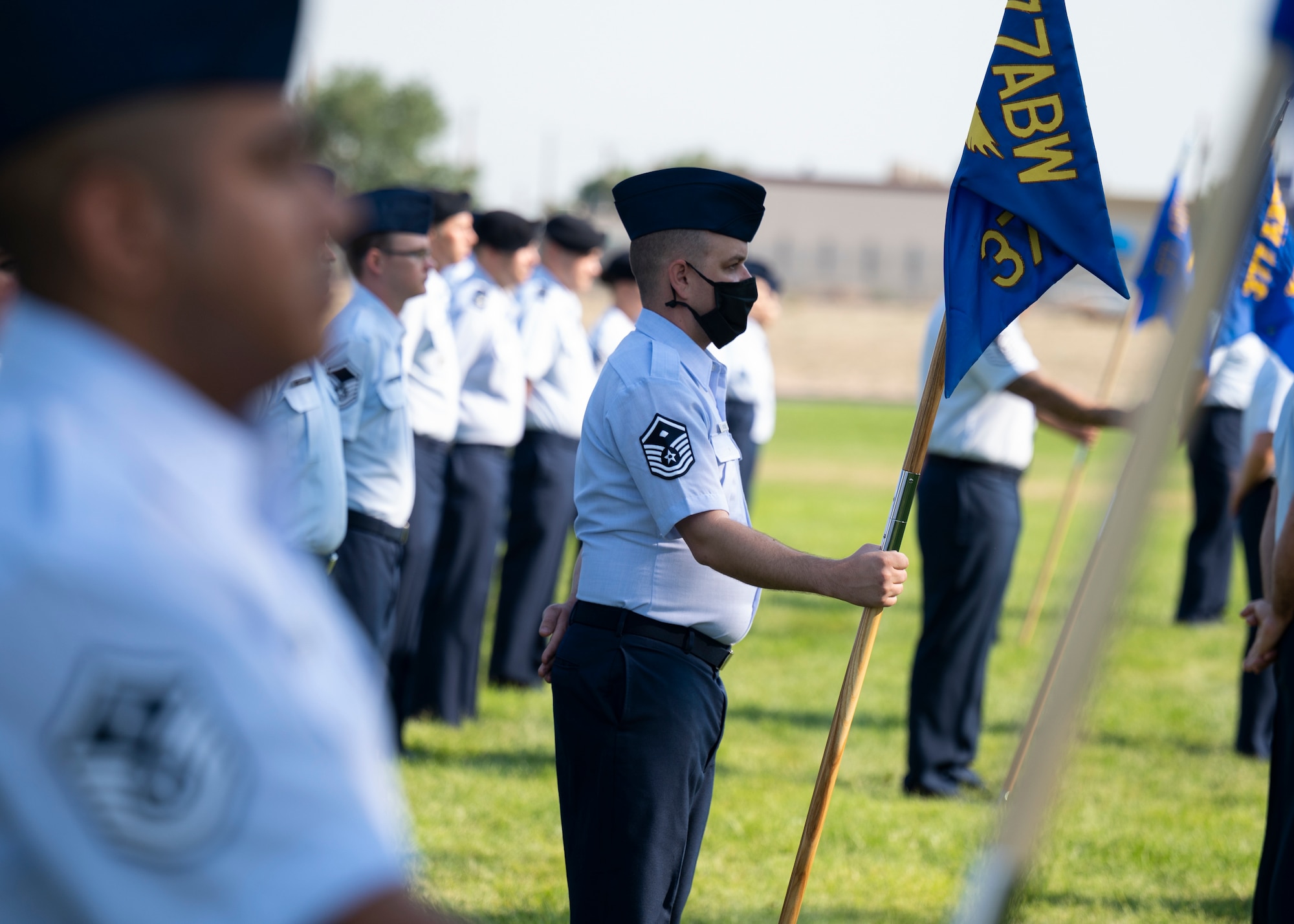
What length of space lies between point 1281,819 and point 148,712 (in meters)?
3.78

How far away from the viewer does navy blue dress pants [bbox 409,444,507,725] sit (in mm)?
7062

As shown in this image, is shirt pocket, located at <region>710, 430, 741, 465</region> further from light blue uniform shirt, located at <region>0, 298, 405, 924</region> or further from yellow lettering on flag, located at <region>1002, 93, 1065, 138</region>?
light blue uniform shirt, located at <region>0, 298, 405, 924</region>

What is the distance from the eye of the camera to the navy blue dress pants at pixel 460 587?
7.06m

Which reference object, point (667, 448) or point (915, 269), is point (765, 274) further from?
point (915, 269)

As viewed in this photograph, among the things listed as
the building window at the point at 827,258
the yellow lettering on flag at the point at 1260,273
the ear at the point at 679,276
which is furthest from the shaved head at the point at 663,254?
the building window at the point at 827,258

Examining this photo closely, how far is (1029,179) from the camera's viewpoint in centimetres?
327

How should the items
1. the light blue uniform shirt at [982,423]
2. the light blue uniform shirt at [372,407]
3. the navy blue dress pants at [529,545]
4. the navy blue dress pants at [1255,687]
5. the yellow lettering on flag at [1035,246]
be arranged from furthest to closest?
the navy blue dress pants at [529,545] < the navy blue dress pants at [1255,687] < the light blue uniform shirt at [982,423] < the light blue uniform shirt at [372,407] < the yellow lettering on flag at [1035,246]

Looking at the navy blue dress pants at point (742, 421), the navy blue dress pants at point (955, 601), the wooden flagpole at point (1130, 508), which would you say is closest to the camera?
the wooden flagpole at point (1130, 508)

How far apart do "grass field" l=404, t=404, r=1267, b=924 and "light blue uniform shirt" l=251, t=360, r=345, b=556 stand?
4.86 feet

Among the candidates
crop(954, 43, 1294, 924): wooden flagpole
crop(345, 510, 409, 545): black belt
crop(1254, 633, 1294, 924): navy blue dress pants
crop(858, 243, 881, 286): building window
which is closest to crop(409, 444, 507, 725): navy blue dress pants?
crop(345, 510, 409, 545): black belt

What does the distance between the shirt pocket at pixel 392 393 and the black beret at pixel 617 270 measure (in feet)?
14.1

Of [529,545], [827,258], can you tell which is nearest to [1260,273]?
[529,545]

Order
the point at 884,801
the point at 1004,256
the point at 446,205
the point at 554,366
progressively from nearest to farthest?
the point at 1004,256 → the point at 884,801 → the point at 446,205 → the point at 554,366

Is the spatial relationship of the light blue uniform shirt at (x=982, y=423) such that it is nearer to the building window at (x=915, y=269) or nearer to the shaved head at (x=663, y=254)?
the shaved head at (x=663, y=254)
